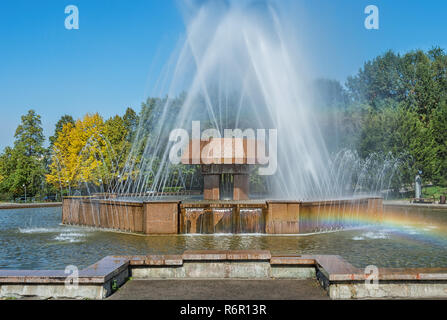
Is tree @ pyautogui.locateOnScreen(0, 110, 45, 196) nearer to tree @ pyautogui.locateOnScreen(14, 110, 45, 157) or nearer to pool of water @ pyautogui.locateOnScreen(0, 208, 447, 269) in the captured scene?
tree @ pyautogui.locateOnScreen(14, 110, 45, 157)

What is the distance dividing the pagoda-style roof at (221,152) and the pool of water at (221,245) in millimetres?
6151

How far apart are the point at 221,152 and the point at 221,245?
8517mm

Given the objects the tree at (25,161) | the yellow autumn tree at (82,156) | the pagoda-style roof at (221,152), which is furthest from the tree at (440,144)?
the tree at (25,161)

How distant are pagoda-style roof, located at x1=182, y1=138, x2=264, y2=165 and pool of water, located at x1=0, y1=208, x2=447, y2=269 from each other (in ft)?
20.2

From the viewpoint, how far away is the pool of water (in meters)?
10.7

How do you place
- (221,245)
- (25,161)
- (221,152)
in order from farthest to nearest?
(25,161) < (221,152) < (221,245)

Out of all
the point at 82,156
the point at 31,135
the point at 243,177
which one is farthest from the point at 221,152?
the point at 31,135

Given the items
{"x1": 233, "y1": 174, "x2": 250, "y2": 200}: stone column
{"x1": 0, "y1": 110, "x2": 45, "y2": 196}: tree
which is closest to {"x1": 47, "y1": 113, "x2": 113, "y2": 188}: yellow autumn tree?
{"x1": 0, "y1": 110, "x2": 45, "y2": 196}: tree

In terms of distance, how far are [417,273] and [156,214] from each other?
10.6m

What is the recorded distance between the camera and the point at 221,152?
20.7 meters

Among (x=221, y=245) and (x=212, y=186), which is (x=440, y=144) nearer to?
(x=212, y=186)

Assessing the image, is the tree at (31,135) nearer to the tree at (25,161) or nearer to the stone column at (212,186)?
the tree at (25,161)

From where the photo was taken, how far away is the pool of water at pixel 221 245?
35.0ft
